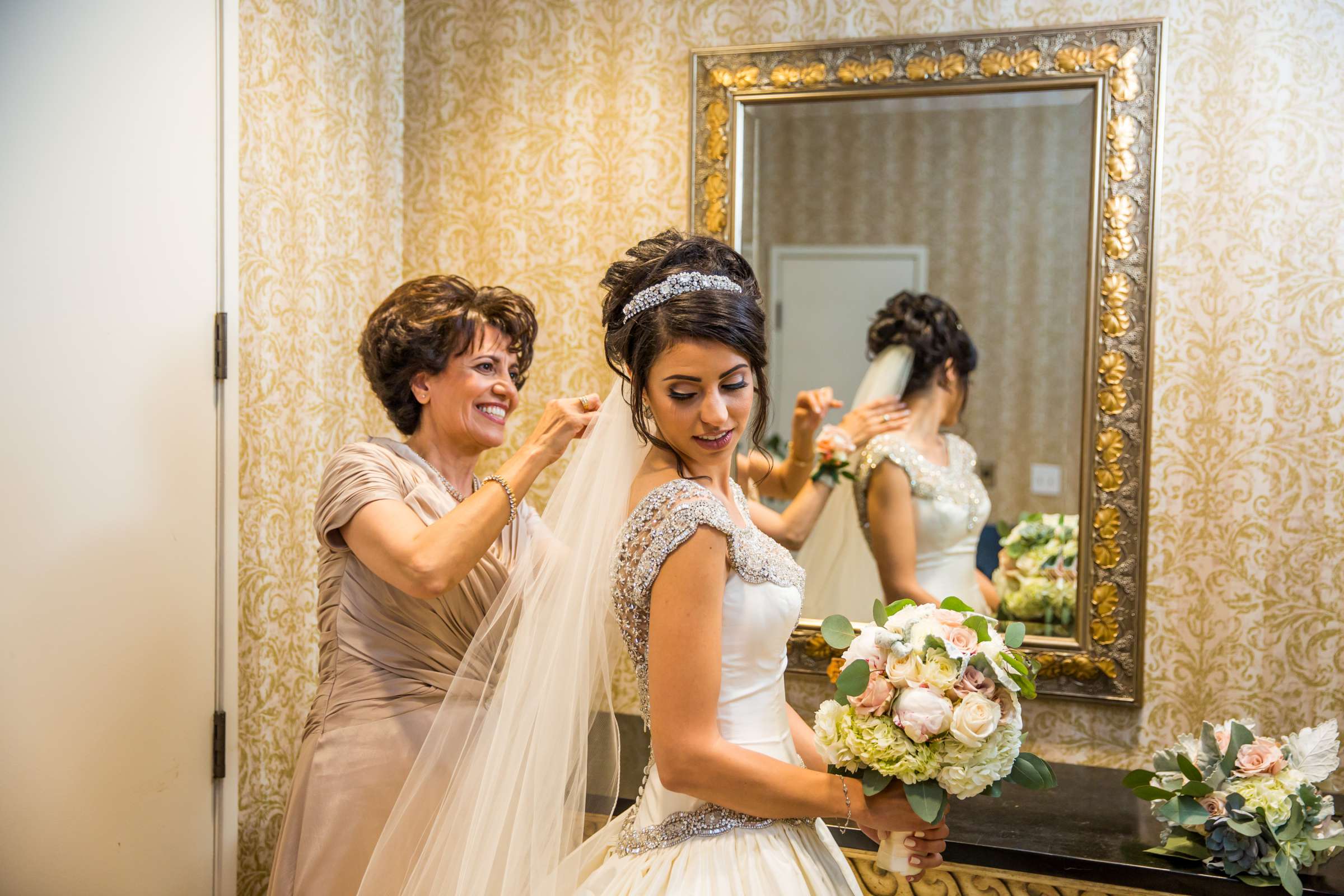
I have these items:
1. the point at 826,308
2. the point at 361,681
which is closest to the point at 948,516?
the point at 826,308

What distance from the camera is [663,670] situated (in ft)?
4.36

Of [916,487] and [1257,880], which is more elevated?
[916,487]

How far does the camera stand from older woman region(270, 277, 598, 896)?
1.76 m

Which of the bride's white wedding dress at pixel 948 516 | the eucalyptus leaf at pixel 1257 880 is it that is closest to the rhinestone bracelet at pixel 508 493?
the bride's white wedding dress at pixel 948 516

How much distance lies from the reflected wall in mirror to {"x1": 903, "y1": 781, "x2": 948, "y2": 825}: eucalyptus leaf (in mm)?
1141

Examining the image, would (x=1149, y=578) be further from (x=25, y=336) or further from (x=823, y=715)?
(x=25, y=336)

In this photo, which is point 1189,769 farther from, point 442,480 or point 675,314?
point 442,480

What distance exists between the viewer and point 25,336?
1828 millimetres

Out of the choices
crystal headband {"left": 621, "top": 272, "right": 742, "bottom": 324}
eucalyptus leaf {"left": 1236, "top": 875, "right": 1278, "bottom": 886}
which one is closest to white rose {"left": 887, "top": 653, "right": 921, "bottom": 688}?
crystal headband {"left": 621, "top": 272, "right": 742, "bottom": 324}

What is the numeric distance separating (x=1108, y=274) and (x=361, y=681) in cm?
183

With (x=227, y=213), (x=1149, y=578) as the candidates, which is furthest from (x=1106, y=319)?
(x=227, y=213)

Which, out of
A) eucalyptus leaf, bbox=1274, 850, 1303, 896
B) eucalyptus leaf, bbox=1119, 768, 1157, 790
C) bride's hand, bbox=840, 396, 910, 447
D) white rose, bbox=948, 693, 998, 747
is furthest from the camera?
bride's hand, bbox=840, 396, 910, 447

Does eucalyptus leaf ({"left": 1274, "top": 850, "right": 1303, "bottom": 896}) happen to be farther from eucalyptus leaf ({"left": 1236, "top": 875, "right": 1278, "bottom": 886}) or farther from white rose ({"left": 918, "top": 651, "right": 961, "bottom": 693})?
white rose ({"left": 918, "top": 651, "right": 961, "bottom": 693})

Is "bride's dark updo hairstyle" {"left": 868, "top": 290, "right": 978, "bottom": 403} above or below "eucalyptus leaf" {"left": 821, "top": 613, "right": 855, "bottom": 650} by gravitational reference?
above
